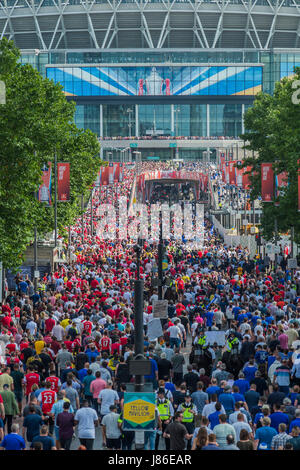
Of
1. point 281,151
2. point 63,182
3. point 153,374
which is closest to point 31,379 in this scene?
point 153,374

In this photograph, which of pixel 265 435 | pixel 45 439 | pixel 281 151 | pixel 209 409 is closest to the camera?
pixel 45 439

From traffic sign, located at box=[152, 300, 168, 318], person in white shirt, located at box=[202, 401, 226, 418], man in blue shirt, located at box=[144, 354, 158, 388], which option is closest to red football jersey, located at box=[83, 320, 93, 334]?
traffic sign, located at box=[152, 300, 168, 318]

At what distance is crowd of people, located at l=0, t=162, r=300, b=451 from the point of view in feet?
52.0

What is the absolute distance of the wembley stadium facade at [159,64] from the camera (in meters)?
163

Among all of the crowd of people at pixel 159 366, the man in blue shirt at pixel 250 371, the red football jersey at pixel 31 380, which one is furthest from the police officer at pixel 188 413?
the red football jersey at pixel 31 380

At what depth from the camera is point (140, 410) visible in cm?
1500

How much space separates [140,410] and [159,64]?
152m

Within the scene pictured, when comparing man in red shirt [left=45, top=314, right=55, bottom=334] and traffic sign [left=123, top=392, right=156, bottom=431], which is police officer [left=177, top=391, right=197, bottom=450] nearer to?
traffic sign [left=123, top=392, right=156, bottom=431]

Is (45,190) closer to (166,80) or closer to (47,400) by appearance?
(47,400)

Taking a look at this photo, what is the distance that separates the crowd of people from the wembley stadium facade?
125850 mm

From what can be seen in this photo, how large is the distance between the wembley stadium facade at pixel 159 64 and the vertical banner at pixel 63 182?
116273 mm

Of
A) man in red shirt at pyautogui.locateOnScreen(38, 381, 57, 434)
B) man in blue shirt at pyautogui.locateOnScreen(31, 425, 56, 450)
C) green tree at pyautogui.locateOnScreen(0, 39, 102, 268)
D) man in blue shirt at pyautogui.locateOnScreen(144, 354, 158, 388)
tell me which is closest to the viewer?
man in blue shirt at pyautogui.locateOnScreen(31, 425, 56, 450)

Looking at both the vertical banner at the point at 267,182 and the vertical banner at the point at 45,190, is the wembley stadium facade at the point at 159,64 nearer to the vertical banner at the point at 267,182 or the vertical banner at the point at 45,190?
the vertical banner at the point at 267,182

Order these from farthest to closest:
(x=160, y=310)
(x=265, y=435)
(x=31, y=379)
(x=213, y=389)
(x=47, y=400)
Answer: (x=160, y=310) → (x=31, y=379) → (x=213, y=389) → (x=47, y=400) → (x=265, y=435)
